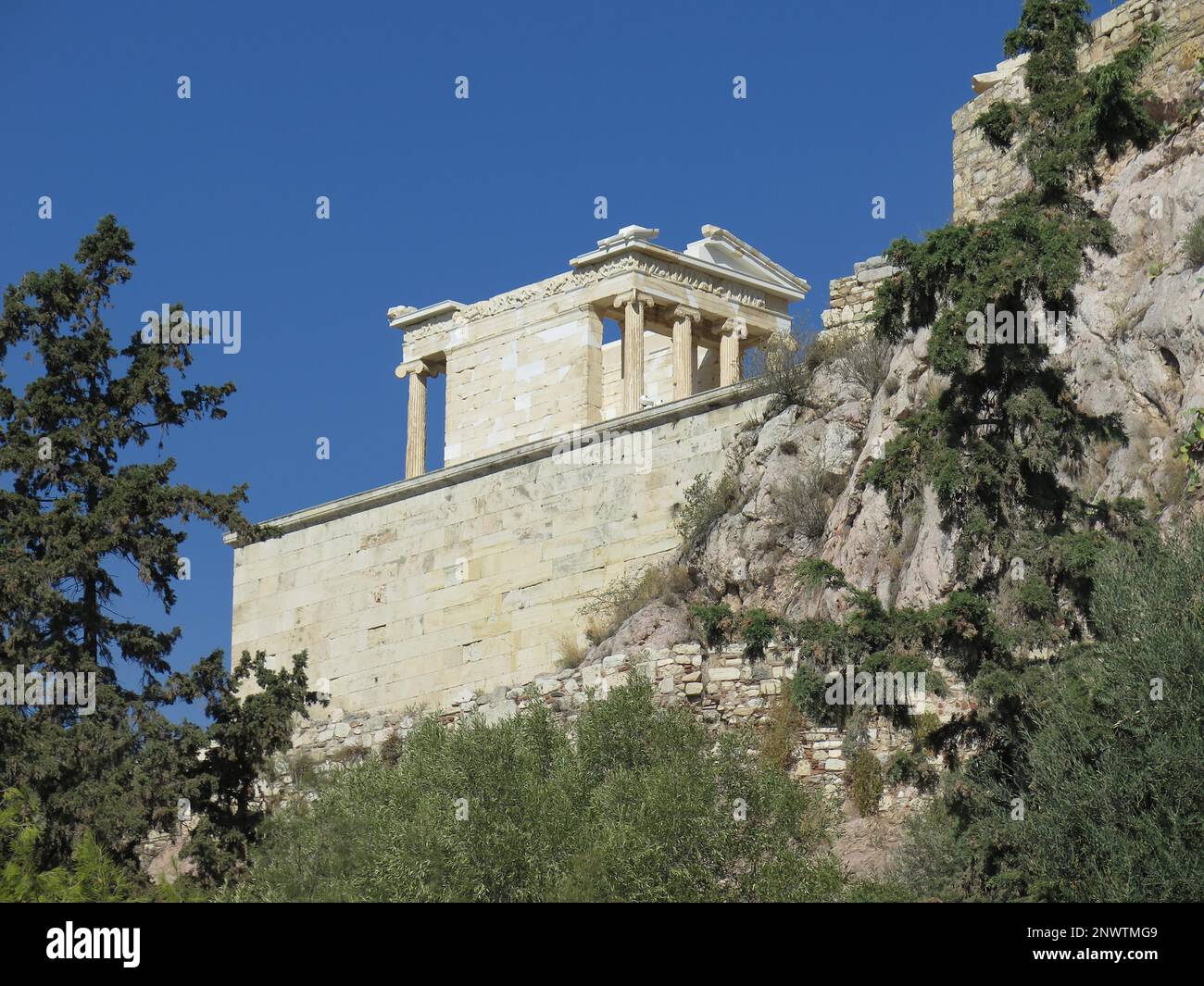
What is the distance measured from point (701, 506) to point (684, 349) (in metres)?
8.41

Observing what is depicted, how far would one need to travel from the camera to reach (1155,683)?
2073 cm

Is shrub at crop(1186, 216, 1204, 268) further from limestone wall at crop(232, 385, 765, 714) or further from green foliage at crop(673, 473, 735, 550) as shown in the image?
limestone wall at crop(232, 385, 765, 714)

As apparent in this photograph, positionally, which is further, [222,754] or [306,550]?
[306,550]

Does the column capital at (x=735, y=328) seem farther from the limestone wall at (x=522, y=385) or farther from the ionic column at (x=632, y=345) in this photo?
the limestone wall at (x=522, y=385)

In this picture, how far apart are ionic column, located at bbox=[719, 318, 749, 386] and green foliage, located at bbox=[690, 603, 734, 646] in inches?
461

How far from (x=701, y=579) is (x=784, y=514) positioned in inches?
65.6

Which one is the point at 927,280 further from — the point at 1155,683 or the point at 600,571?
the point at 600,571

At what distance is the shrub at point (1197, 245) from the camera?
26312 millimetres

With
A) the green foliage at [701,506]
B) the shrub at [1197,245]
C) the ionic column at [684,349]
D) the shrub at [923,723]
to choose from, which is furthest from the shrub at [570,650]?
the shrub at [1197,245]

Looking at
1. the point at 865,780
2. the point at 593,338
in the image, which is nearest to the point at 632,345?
the point at 593,338

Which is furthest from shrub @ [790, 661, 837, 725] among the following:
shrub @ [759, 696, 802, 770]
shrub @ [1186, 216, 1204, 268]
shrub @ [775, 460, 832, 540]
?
shrub @ [1186, 216, 1204, 268]

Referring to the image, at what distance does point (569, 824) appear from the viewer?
24766mm
